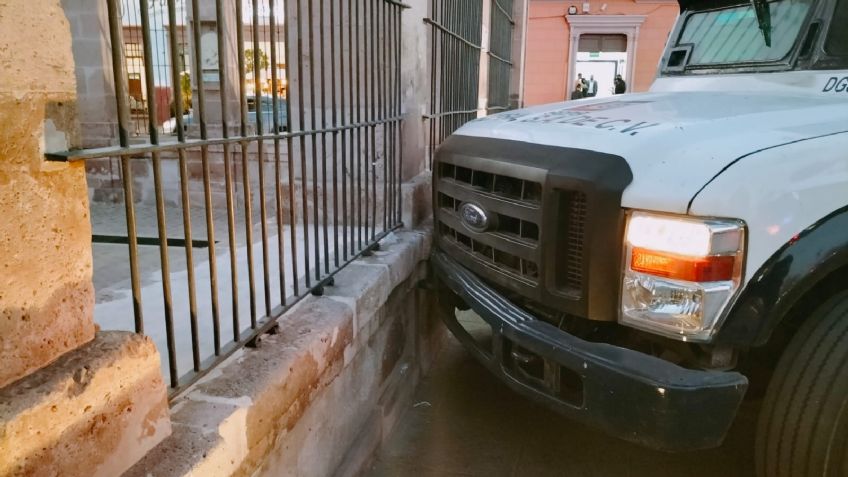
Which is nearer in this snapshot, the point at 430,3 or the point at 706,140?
the point at 706,140

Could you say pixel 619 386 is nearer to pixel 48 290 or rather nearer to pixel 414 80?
pixel 48 290

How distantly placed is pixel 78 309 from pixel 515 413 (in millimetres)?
2552

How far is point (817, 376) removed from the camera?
2172mm

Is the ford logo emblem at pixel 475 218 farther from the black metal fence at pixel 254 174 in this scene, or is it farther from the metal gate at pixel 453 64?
the metal gate at pixel 453 64

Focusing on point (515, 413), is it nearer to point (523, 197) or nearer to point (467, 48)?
point (523, 197)

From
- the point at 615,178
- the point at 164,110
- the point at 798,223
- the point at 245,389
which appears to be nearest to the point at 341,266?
the point at 245,389

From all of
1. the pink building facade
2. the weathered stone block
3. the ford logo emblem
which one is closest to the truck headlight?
the ford logo emblem

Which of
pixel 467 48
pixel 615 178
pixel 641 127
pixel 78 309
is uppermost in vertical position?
pixel 467 48

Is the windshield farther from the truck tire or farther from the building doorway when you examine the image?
the building doorway

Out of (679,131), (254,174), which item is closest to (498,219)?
(679,131)

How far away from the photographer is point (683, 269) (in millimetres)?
2139

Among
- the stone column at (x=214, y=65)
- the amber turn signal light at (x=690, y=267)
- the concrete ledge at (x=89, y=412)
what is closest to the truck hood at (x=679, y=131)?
the amber turn signal light at (x=690, y=267)

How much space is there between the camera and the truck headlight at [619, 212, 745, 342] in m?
2.10

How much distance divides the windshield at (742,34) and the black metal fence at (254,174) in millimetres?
1790
